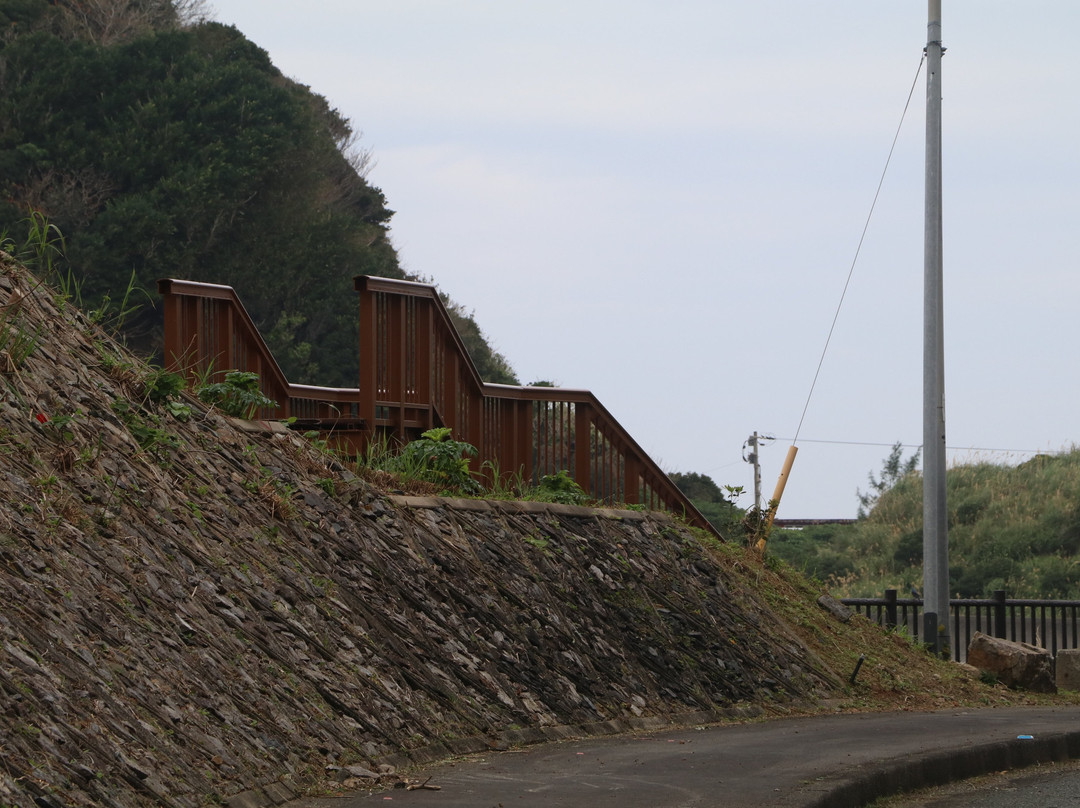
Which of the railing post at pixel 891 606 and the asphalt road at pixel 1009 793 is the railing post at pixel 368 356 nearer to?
the asphalt road at pixel 1009 793

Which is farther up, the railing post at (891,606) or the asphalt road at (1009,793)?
the railing post at (891,606)

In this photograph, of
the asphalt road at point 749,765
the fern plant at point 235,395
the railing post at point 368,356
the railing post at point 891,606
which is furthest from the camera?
the railing post at point 891,606

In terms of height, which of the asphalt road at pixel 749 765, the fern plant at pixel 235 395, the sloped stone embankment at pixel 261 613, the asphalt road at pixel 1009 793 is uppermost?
the fern plant at pixel 235 395

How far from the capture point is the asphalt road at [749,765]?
6.17 metres

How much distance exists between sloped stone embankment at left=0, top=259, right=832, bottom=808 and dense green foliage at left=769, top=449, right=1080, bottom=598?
22467mm

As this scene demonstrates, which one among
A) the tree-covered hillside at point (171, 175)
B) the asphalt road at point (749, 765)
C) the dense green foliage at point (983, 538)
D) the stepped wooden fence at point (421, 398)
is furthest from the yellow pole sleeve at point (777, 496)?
the tree-covered hillside at point (171, 175)

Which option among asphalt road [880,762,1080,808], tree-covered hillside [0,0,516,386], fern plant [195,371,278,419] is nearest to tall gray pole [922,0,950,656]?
asphalt road [880,762,1080,808]

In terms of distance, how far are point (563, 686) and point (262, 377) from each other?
4275mm

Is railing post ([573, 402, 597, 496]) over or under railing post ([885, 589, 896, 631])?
over

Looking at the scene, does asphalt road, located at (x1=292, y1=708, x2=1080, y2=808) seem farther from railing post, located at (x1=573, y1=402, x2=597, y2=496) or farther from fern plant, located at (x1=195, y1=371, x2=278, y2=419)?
fern plant, located at (x1=195, y1=371, x2=278, y2=419)

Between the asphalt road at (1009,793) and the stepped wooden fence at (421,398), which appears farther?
the stepped wooden fence at (421,398)

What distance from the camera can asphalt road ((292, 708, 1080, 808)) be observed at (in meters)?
6.17

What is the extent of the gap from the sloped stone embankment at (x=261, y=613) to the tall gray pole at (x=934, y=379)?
121 inches

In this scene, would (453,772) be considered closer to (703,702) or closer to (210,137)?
(703,702)
